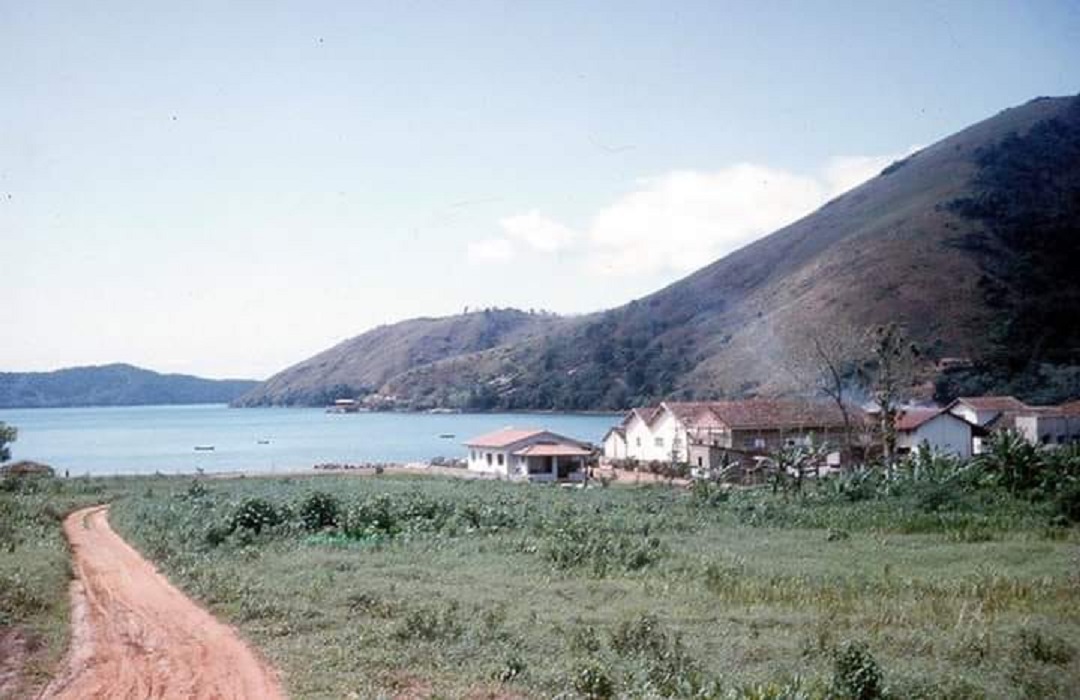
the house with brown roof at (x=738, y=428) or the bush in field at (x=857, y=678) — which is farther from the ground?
the house with brown roof at (x=738, y=428)

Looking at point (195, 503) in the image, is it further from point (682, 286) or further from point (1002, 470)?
point (682, 286)

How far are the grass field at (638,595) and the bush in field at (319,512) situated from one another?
68mm

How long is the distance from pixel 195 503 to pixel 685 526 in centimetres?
1870

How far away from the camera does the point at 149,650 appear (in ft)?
51.3

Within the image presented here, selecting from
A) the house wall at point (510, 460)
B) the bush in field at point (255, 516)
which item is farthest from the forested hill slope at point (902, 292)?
the bush in field at point (255, 516)

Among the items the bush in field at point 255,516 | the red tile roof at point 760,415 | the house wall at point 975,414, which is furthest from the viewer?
the house wall at point 975,414

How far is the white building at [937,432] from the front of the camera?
57531 mm

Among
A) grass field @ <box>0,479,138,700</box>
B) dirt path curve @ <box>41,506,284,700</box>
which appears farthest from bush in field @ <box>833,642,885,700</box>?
grass field @ <box>0,479,138,700</box>

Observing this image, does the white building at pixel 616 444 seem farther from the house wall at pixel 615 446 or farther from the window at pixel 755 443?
the window at pixel 755 443

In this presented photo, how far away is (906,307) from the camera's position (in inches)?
3752

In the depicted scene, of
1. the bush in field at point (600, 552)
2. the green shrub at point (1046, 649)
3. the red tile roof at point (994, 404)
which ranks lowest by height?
the green shrub at point (1046, 649)

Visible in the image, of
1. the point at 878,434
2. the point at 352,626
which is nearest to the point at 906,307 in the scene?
the point at 878,434

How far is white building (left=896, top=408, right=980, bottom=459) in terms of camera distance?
57531 mm

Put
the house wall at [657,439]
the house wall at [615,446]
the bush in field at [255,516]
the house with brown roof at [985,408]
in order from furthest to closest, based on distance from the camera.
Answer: the house wall at [615,446] → the house with brown roof at [985,408] → the house wall at [657,439] → the bush in field at [255,516]
